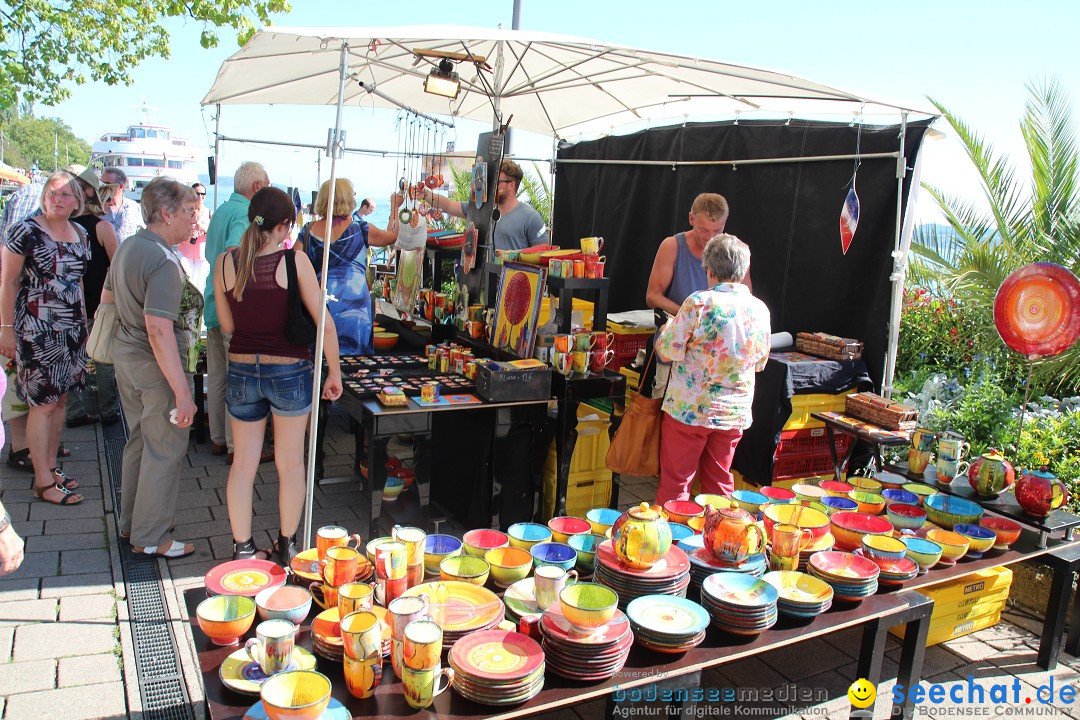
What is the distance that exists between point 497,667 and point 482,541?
67 centimetres

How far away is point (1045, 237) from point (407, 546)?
5.35m

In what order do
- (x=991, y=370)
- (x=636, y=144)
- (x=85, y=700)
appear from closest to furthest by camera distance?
(x=85, y=700) < (x=991, y=370) < (x=636, y=144)

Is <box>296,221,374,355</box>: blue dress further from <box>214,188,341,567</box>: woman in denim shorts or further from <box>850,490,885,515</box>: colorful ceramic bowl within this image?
<box>850,490,885,515</box>: colorful ceramic bowl

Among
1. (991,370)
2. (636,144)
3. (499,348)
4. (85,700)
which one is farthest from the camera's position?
(636,144)

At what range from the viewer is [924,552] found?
2.63 metres

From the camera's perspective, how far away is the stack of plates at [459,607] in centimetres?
192

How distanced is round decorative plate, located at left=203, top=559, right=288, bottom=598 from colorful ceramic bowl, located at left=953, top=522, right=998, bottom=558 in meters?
2.45

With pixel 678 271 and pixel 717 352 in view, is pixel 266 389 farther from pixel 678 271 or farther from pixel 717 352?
pixel 678 271

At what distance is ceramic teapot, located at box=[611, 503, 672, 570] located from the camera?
6.94 feet

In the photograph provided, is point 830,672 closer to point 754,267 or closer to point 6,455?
point 754,267

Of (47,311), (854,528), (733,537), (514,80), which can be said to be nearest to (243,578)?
(733,537)

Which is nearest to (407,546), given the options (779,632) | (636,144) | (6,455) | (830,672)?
(779,632)

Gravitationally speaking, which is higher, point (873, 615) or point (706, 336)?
point (706, 336)

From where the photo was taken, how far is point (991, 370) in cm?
525
